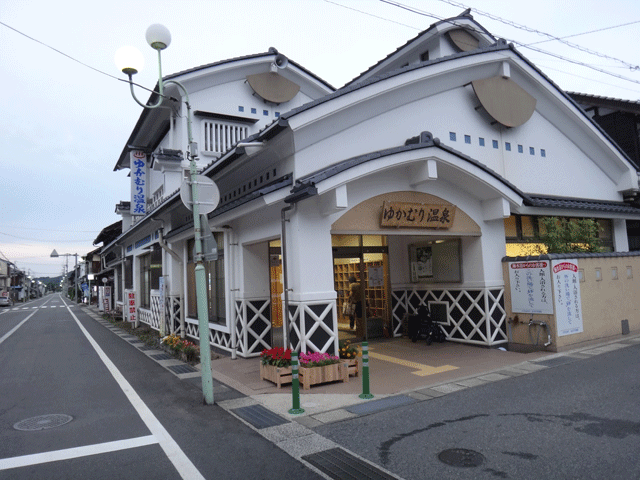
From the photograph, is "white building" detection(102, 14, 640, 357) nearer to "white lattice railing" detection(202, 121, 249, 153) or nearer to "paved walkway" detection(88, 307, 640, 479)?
"white lattice railing" detection(202, 121, 249, 153)

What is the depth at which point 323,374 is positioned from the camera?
8625 millimetres

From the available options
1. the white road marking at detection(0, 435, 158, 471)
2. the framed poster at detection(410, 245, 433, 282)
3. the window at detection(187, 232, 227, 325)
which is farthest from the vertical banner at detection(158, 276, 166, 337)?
the white road marking at detection(0, 435, 158, 471)

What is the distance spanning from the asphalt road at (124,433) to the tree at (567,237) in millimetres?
10349

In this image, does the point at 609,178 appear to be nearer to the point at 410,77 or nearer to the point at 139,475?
the point at 410,77

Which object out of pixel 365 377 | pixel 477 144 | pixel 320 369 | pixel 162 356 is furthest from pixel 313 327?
pixel 477 144

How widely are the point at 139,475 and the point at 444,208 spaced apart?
8934 mm

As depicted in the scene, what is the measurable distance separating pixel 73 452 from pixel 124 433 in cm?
77

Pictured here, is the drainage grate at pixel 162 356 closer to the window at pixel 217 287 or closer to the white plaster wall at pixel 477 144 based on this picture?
the window at pixel 217 287

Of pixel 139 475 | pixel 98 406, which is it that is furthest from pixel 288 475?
pixel 98 406

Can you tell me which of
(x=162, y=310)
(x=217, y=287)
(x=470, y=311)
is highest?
(x=217, y=287)

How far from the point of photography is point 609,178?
16.6m

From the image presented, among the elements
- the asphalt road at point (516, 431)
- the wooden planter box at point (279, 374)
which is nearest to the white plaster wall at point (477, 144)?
the wooden planter box at point (279, 374)

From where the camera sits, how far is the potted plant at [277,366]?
8.66 metres

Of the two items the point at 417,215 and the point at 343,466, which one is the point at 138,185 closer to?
the point at 417,215
